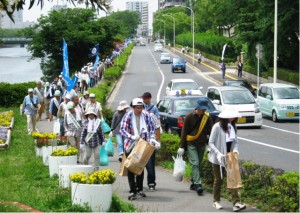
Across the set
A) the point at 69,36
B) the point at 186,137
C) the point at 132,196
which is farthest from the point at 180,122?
the point at 69,36

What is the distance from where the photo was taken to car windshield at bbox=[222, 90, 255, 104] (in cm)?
2770

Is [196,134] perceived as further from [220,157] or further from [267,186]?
[267,186]

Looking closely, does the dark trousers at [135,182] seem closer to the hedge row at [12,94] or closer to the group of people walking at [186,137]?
the group of people walking at [186,137]

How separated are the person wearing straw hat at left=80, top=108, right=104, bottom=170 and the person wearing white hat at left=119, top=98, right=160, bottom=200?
202 centimetres

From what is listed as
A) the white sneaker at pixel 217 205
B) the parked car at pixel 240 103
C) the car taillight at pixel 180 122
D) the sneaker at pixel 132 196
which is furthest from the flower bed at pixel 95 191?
the parked car at pixel 240 103

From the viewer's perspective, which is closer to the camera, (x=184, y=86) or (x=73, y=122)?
(x=73, y=122)

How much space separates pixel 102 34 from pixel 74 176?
4998cm

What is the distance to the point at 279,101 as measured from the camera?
29.8 metres

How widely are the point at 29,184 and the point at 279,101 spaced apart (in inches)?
755

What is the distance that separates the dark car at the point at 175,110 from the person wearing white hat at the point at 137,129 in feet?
28.0

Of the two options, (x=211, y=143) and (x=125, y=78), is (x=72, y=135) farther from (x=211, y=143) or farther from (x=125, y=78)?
(x=125, y=78)

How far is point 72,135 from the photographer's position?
15.2 meters

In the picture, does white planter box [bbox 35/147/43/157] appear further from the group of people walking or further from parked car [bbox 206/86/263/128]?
parked car [bbox 206/86/263/128]

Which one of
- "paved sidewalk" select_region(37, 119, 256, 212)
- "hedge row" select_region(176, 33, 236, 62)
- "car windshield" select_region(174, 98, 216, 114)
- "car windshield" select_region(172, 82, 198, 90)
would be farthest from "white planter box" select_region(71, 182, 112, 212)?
"hedge row" select_region(176, 33, 236, 62)
